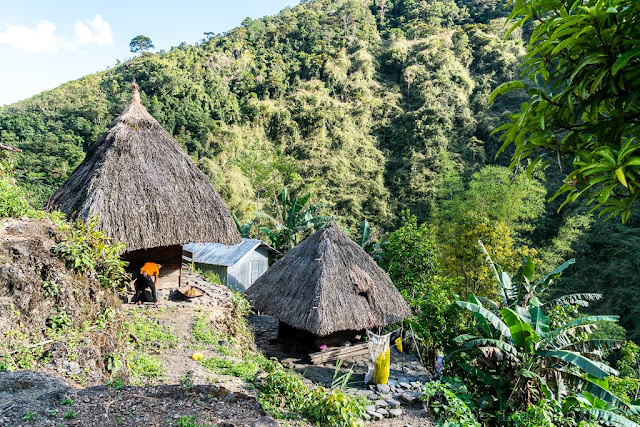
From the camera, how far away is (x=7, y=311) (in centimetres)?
425

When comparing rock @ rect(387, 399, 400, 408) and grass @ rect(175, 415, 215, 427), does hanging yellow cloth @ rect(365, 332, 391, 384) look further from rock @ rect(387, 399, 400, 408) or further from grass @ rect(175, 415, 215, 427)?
grass @ rect(175, 415, 215, 427)

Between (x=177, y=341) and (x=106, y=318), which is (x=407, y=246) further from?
(x=106, y=318)

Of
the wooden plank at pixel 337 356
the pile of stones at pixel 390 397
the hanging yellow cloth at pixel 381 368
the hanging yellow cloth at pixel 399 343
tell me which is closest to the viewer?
the pile of stones at pixel 390 397

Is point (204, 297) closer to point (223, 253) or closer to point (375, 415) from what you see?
point (375, 415)

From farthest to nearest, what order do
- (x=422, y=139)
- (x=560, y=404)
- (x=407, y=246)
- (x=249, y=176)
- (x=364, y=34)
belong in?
(x=364, y=34)
(x=422, y=139)
(x=249, y=176)
(x=407, y=246)
(x=560, y=404)

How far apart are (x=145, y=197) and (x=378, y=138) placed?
95.4ft

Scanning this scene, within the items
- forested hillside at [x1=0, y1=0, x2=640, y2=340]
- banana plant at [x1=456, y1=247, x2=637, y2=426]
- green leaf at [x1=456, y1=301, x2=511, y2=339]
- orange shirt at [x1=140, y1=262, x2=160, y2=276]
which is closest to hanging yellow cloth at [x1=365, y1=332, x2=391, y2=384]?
banana plant at [x1=456, y1=247, x2=637, y2=426]

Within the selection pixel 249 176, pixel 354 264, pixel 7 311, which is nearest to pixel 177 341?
pixel 7 311

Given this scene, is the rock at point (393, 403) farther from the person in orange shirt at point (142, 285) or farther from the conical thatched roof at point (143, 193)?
the person in orange shirt at point (142, 285)

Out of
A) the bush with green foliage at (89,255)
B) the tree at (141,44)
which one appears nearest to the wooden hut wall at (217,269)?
the bush with green foliage at (89,255)

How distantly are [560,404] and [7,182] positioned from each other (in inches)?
366

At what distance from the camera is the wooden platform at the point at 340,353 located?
896cm

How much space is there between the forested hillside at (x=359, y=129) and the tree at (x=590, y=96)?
41.5 feet

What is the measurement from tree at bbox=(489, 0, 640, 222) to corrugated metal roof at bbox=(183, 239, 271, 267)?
46.2 feet
